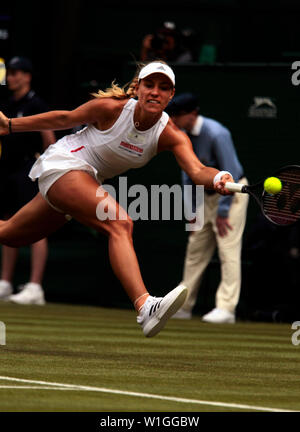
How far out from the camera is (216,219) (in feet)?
40.4

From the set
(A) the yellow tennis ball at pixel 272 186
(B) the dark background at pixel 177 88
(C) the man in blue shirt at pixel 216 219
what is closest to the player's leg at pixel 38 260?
(B) the dark background at pixel 177 88

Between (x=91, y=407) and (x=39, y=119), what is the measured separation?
9.91 feet

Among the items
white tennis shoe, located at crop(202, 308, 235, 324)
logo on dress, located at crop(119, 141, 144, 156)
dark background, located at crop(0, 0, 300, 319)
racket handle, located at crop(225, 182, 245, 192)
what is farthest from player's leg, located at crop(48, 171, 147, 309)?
white tennis shoe, located at crop(202, 308, 235, 324)

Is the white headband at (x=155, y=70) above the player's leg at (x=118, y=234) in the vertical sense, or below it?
above

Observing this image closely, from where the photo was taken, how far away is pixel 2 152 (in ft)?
43.9

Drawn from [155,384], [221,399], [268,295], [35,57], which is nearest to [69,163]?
[155,384]

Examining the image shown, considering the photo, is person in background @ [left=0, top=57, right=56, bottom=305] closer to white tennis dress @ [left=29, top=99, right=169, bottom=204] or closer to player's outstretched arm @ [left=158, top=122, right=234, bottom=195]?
white tennis dress @ [left=29, top=99, right=169, bottom=204]

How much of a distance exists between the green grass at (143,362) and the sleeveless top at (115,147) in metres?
1.29

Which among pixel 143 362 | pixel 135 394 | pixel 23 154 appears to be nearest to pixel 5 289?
pixel 23 154

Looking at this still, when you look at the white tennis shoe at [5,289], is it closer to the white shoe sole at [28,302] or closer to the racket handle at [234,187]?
the white shoe sole at [28,302]

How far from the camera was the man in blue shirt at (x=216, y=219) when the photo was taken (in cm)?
1198

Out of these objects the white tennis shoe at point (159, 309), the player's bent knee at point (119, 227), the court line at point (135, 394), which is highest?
the player's bent knee at point (119, 227)

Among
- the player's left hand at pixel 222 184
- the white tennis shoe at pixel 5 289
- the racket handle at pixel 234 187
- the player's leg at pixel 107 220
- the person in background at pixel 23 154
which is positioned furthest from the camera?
the white tennis shoe at pixel 5 289

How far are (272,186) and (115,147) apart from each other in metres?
1.35
